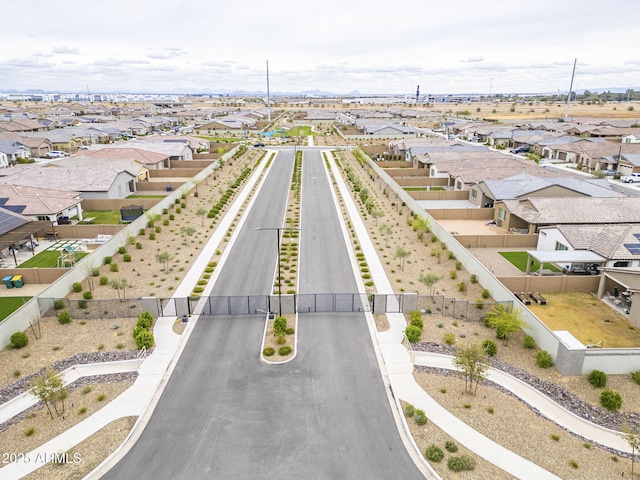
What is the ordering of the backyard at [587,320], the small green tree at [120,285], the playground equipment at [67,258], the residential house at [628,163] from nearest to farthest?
the backyard at [587,320] < the small green tree at [120,285] < the playground equipment at [67,258] < the residential house at [628,163]

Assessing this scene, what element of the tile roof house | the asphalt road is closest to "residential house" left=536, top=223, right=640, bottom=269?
the tile roof house

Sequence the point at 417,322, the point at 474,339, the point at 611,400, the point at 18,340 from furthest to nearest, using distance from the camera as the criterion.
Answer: the point at 417,322 → the point at 474,339 → the point at 18,340 → the point at 611,400

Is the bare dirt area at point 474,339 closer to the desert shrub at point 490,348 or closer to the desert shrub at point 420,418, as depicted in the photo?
the desert shrub at point 420,418

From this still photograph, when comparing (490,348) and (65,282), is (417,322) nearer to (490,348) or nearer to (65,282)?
(490,348)

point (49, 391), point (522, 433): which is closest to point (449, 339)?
point (522, 433)

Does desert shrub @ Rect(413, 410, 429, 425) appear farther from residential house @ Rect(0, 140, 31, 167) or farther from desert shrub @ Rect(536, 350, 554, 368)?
residential house @ Rect(0, 140, 31, 167)

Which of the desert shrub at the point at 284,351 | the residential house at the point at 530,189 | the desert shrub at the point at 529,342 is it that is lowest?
the desert shrub at the point at 284,351

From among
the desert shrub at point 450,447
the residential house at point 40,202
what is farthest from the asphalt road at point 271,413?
the residential house at point 40,202
